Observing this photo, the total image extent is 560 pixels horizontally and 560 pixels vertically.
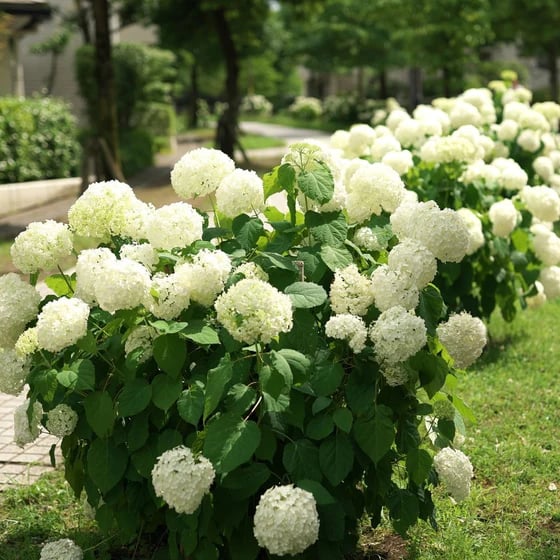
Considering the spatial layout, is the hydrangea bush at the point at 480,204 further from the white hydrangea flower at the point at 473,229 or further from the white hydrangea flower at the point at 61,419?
the white hydrangea flower at the point at 61,419

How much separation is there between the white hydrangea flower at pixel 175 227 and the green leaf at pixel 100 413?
1.93 feet

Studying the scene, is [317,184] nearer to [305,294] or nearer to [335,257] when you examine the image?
[335,257]

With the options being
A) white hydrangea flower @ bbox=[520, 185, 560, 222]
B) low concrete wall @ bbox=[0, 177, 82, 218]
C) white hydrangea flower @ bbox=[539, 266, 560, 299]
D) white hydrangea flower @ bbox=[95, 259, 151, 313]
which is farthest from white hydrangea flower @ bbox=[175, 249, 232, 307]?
low concrete wall @ bbox=[0, 177, 82, 218]

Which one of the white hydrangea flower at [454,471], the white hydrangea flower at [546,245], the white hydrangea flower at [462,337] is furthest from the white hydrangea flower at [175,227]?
the white hydrangea flower at [546,245]

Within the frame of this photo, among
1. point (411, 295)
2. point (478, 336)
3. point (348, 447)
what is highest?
point (411, 295)

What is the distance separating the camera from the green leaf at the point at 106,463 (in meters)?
3.17

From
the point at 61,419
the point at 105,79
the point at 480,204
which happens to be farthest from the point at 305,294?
the point at 105,79

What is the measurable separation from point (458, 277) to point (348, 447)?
3459mm

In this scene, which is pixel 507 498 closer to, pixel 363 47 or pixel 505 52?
pixel 363 47

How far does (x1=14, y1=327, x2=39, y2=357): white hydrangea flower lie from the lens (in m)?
3.16

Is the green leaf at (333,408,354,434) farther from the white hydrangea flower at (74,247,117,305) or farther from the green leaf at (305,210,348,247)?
the white hydrangea flower at (74,247,117,305)

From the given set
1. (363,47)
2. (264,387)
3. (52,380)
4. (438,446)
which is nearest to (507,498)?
(438,446)

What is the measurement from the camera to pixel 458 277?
20.7 ft

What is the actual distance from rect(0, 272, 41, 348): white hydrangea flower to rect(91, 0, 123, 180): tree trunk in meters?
10.2
